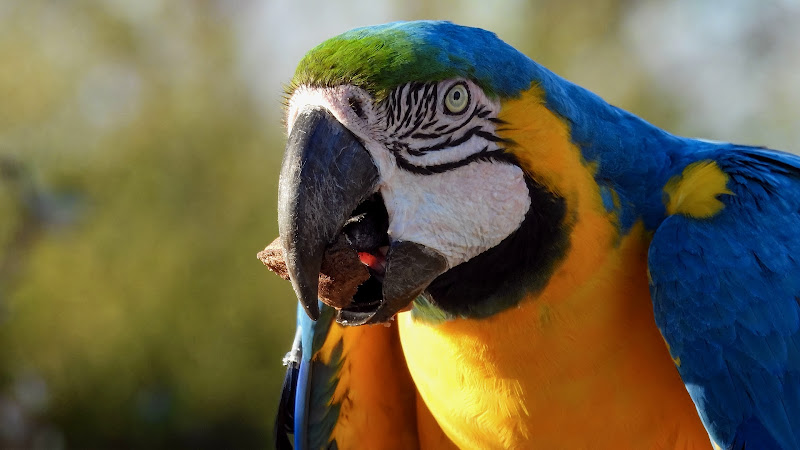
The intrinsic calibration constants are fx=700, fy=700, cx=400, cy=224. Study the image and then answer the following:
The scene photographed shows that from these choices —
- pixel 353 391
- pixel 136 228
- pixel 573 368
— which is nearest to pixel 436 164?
pixel 573 368

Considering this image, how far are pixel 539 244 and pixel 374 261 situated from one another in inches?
11.6

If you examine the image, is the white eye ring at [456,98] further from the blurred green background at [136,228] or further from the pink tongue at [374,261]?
the blurred green background at [136,228]

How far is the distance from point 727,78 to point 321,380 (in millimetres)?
4132

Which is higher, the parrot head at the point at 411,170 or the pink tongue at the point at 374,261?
the parrot head at the point at 411,170

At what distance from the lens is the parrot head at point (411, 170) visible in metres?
1.04

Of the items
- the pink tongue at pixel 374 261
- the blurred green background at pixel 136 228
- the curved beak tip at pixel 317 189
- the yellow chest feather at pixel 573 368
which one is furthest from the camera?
the blurred green background at pixel 136 228

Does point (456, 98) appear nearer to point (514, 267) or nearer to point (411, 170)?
point (411, 170)

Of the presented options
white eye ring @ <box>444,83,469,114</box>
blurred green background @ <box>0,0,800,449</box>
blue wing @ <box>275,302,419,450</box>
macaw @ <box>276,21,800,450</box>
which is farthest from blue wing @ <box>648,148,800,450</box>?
blurred green background @ <box>0,0,800,449</box>

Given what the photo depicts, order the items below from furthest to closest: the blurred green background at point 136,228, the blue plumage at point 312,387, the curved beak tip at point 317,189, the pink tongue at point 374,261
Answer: the blurred green background at point 136,228, the blue plumage at point 312,387, the pink tongue at point 374,261, the curved beak tip at point 317,189

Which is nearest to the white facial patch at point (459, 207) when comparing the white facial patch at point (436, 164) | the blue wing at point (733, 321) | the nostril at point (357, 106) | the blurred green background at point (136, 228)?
the white facial patch at point (436, 164)

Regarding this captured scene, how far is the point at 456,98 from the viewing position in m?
1.12

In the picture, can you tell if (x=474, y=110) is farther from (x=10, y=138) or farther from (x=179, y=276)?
(x=10, y=138)

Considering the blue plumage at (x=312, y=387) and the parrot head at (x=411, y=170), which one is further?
the blue plumage at (x=312, y=387)

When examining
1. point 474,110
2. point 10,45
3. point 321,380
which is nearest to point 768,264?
point 474,110
